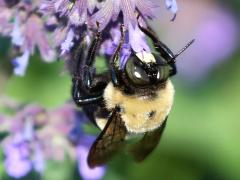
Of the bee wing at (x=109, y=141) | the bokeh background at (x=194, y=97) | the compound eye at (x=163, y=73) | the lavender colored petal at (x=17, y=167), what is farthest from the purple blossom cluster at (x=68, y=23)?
the bokeh background at (x=194, y=97)

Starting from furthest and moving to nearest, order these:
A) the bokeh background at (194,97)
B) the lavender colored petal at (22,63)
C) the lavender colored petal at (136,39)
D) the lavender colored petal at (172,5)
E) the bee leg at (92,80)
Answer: the bokeh background at (194,97) < the lavender colored petal at (22,63) < the bee leg at (92,80) < the lavender colored petal at (136,39) < the lavender colored petal at (172,5)

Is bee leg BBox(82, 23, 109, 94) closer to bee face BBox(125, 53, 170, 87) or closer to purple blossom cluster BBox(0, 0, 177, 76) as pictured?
purple blossom cluster BBox(0, 0, 177, 76)

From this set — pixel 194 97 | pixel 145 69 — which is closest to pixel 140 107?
pixel 145 69

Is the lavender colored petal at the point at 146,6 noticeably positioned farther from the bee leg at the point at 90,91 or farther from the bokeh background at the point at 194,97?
the bokeh background at the point at 194,97

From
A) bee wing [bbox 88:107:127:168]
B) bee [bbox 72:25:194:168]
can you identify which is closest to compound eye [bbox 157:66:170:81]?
bee [bbox 72:25:194:168]

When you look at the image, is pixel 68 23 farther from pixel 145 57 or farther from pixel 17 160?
pixel 17 160

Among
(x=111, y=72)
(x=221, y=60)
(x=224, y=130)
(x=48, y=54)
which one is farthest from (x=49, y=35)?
(x=221, y=60)

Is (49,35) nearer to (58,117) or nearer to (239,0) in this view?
(58,117)

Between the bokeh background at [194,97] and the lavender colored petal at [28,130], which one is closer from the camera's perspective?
the lavender colored petal at [28,130]
